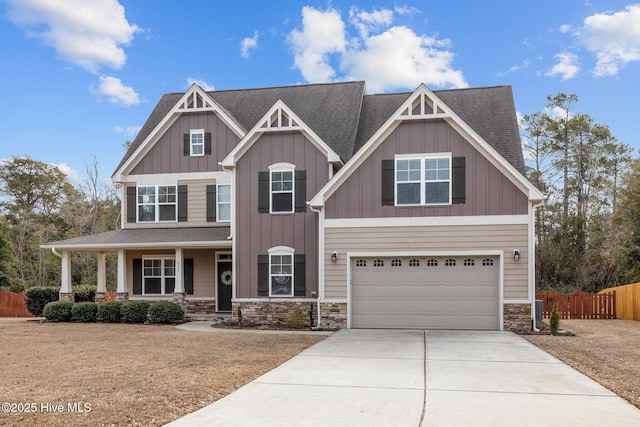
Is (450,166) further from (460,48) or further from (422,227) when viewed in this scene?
(460,48)

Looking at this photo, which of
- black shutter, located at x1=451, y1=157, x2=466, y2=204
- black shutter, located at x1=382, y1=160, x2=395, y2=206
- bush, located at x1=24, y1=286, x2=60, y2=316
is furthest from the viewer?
bush, located at x1=24, y1=286, x2=60, y2=316

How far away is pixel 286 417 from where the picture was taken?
21.3 feet

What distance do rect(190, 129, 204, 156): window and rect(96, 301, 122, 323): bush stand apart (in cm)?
601

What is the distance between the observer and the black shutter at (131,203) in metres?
21.0

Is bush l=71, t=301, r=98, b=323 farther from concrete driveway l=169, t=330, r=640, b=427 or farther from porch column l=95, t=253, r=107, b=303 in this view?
concrete driveway l=169, t=330, r=640, b=427

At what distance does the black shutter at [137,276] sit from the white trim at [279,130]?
6.29 metres

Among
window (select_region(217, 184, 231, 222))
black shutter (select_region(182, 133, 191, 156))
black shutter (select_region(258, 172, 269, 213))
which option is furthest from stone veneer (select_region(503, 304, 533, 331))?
black shutter (select_region(182, 133, 191, 156))

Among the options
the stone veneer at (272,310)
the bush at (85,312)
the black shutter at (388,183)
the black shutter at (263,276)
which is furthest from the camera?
the bush at (85,312)

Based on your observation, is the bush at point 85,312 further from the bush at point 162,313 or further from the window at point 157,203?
the window at point 157,203

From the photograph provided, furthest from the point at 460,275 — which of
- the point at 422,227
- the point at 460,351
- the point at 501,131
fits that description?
the point at 501,131

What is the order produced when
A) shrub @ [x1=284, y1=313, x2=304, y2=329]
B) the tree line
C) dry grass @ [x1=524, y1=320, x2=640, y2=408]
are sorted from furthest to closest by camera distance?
the tree line
shrub @ [x1=284, y1=313, x2=304, y2=329]
dry grass @ [x1=524, y1=320, x2=640, y2=408]

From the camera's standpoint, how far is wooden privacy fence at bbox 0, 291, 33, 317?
2483 cm

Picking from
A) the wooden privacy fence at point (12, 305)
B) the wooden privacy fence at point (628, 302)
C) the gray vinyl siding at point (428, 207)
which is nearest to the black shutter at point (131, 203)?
the wooden privacy fence at point (12, 305)

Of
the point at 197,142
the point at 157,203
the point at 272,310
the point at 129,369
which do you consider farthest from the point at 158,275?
the point at 129,369
